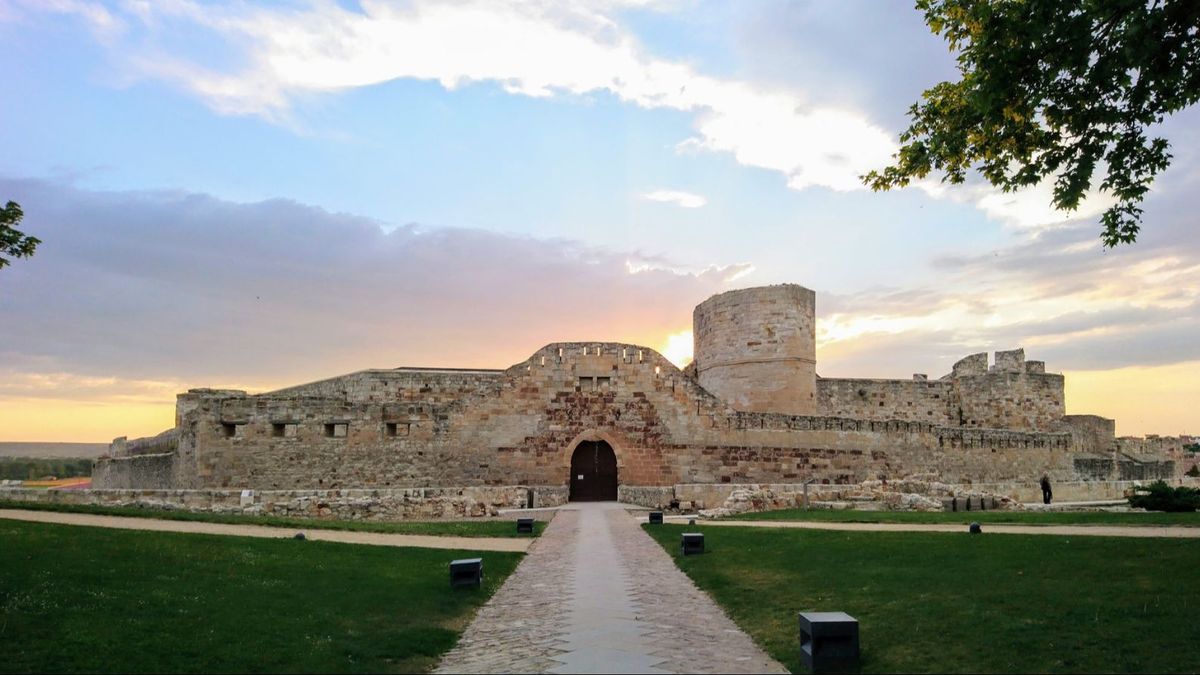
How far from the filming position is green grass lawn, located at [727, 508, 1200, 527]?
58.1 ft

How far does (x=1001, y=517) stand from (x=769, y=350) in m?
14.6

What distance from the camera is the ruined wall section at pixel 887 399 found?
40.7 m

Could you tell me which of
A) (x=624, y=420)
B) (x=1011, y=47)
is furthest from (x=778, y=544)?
(x=624, y=420)

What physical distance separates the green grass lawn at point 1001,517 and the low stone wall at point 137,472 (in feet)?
70.8

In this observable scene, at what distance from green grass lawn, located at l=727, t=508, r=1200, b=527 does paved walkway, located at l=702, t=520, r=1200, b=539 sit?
2.50ft

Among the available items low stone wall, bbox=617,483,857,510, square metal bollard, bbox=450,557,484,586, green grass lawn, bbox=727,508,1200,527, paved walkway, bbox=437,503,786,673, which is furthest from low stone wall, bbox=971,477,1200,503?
square metal bollard, bbox=450,557,484,586

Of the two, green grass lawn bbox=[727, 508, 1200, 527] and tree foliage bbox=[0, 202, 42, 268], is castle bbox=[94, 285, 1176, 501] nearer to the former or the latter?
green grass lawn bbox=[727, 508, 1200, 527]

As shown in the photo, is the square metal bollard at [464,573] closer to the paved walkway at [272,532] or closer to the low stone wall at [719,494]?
the paved walkway at [272,532]

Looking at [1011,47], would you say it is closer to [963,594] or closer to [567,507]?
[963,594]

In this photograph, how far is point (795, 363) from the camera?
3447 centimetres

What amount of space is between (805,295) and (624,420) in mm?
9529

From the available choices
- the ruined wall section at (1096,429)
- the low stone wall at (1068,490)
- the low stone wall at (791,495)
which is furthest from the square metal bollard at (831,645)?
the ruined wall section at (1096,429)

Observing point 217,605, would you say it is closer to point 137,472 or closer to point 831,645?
point 831,645

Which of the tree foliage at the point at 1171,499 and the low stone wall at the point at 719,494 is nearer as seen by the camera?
the tree foliage at the point at 1171,499
